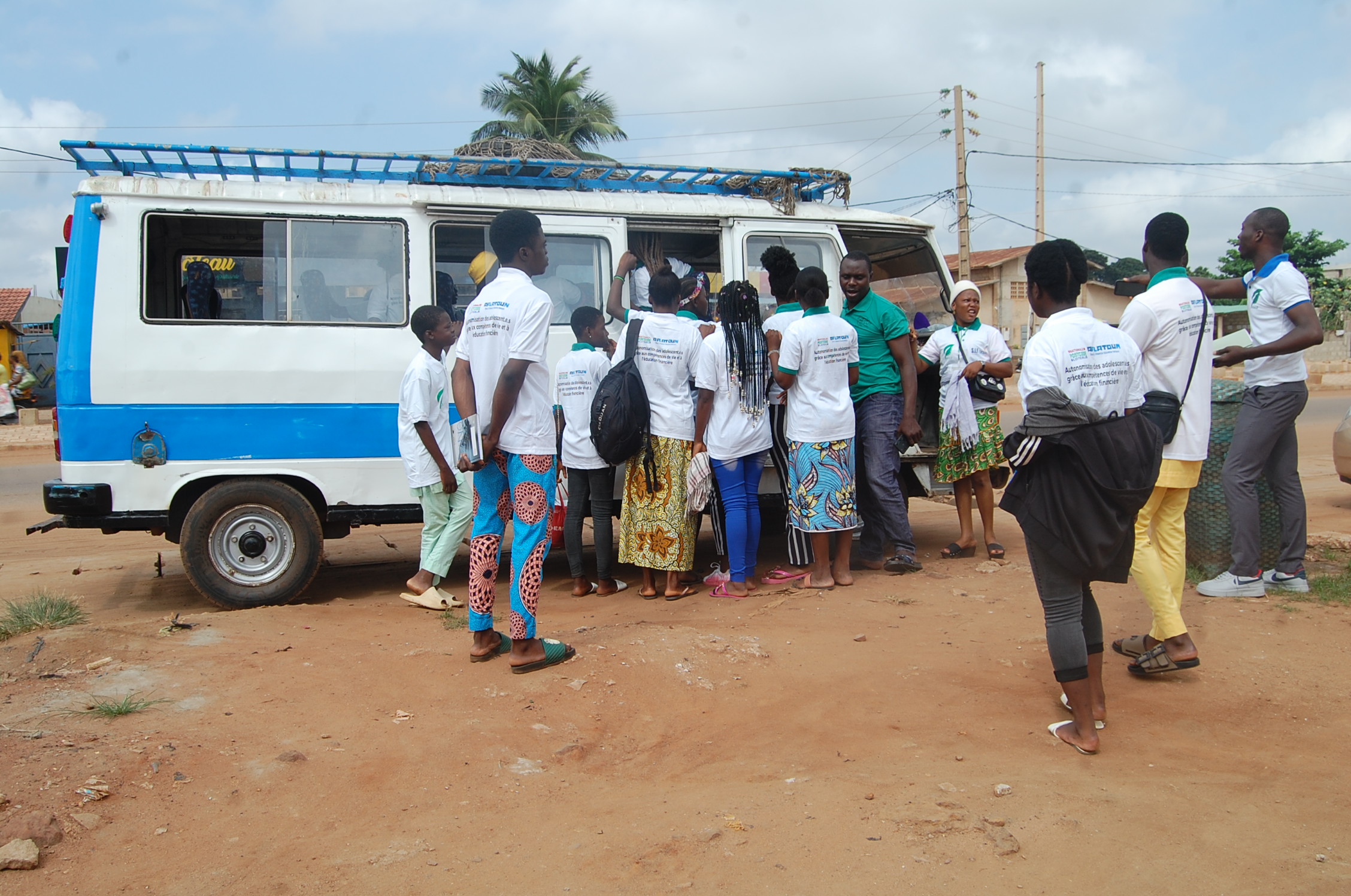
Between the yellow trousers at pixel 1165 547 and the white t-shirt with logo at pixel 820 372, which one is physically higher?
the white t-shirt with logo at pixel 820 372

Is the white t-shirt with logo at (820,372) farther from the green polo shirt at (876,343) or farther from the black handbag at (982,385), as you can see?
the black handbag at (982,385)

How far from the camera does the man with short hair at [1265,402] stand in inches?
192

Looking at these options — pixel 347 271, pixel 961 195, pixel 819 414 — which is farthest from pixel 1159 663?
pixel 961 195

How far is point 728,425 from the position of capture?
215 inches

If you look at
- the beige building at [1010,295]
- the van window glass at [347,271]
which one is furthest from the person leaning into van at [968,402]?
the beige building at [1010,295]

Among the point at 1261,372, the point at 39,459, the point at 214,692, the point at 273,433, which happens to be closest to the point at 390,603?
the point at 273,433

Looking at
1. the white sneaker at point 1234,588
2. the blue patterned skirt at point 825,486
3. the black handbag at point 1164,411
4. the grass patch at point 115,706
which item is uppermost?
the black handbag at point 1164,411

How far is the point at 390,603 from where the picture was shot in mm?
5859

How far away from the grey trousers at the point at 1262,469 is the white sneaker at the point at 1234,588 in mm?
38

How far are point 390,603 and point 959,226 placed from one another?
21.0 meters

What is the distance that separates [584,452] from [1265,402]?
3.74 metres

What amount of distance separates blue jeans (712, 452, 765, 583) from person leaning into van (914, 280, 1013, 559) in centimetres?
136

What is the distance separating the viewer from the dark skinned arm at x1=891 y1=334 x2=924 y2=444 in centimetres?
569

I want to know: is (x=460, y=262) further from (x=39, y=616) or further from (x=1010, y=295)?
(x=1010, y=295)
